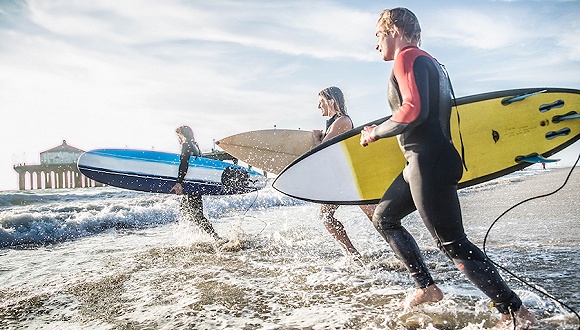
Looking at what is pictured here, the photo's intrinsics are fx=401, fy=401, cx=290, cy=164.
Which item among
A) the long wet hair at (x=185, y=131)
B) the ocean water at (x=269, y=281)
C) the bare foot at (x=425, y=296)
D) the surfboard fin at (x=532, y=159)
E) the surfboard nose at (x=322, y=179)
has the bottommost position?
the ocean water at (x=269, y=281)

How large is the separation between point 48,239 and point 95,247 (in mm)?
1978

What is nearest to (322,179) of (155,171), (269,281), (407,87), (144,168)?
(269,281)

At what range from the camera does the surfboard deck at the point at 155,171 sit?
7.04 m

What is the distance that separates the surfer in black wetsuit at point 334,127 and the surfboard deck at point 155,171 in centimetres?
303

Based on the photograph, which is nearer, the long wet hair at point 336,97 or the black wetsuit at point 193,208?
the long wet hair at point 336,97

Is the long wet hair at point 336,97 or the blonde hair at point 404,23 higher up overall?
the blonde hair at point 404,23

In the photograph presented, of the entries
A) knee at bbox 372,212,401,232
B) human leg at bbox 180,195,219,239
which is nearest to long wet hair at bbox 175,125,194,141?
human leg at bbox 180,195,219,239

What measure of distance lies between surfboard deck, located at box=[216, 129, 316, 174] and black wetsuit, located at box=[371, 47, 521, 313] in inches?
111

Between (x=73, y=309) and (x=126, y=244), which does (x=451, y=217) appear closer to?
(x=73, y=309)

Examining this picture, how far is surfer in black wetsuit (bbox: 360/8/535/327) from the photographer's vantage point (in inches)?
83.4

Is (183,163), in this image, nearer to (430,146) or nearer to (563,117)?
(430,146)

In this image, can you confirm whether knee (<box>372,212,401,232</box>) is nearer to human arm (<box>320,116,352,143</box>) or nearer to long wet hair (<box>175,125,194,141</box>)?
human arm (<box>320,116,352,143</box>)

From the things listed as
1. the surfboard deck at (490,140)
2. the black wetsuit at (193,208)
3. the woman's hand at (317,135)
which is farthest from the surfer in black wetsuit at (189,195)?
the surfboard deck at (490,140)

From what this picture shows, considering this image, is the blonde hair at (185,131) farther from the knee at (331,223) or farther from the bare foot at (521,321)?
the bare foot at (521,321)
